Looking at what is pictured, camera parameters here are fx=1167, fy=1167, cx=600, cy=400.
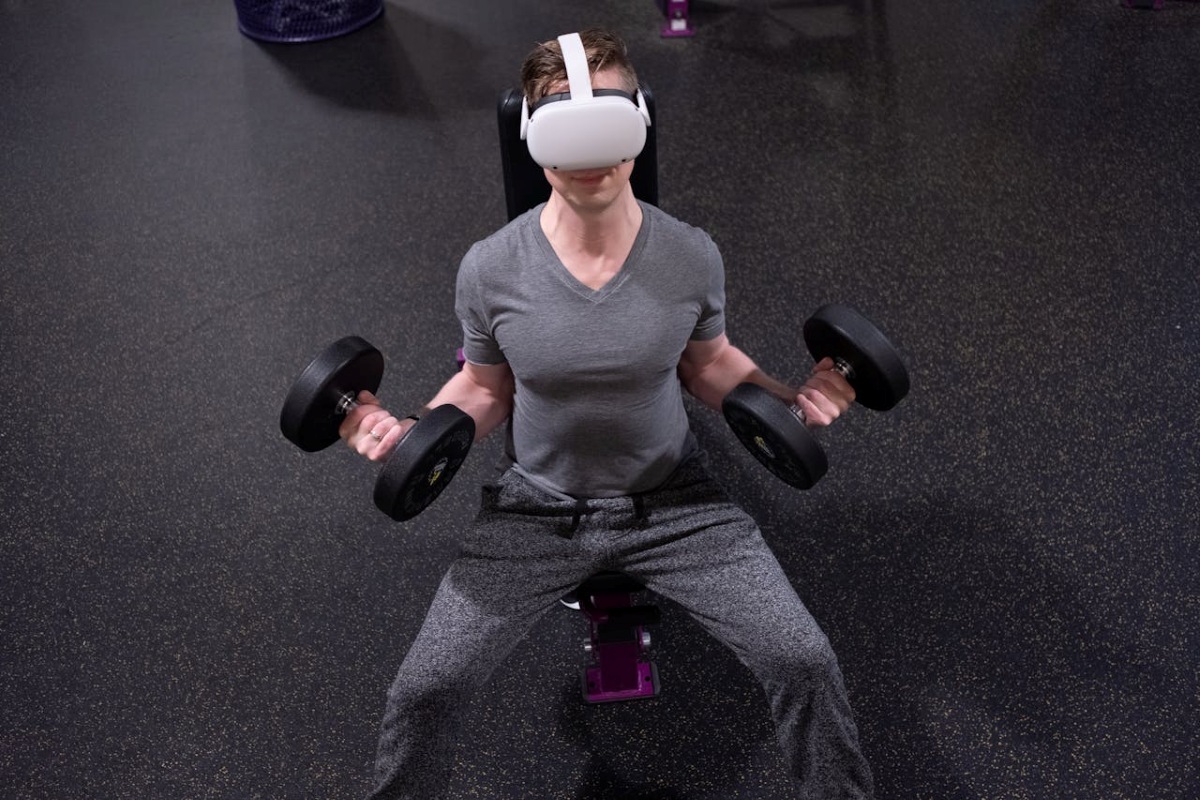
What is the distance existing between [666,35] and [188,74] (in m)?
1.56

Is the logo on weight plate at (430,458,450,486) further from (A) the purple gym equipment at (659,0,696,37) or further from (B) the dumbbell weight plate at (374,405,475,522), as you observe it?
(A) the purple gym equipment at (659,0,696,37)

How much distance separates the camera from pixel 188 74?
380 cm

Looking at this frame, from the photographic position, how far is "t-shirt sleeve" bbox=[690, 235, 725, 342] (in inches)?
64.5

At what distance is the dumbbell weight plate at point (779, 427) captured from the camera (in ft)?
5.21

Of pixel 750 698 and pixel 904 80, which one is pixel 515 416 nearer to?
pixel 750 698

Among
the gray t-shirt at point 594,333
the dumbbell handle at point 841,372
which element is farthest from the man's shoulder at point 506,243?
the dumbbell handle at point 841,372

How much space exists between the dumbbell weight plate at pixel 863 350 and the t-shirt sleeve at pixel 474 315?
1.53 ft

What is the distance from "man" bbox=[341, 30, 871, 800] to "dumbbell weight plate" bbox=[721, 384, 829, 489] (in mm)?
101

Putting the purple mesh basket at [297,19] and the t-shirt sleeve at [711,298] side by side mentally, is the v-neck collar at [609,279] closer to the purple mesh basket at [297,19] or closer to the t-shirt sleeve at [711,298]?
the t-shirt sleeve at [711,298]

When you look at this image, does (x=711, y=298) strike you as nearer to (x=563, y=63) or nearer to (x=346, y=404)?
(x=563, y=63)

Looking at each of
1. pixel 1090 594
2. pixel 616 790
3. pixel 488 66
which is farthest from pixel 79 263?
pixel 1090 594

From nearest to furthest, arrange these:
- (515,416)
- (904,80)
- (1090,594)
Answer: (515,416)
(1090,594)
(904,80)

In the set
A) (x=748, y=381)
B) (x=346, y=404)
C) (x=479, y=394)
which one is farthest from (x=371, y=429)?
(x=748, y=381)

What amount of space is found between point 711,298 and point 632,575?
1.38 feet
